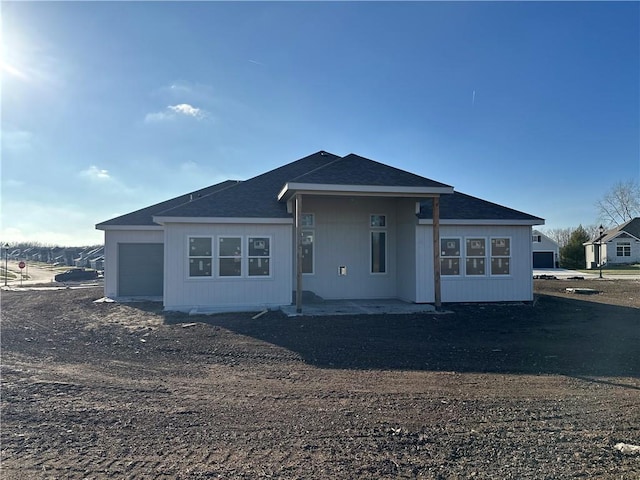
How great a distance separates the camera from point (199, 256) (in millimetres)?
13141

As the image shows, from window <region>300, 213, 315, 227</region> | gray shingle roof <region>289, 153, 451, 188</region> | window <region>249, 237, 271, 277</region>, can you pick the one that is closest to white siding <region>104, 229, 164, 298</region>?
window <region>249, 237, 271, 277</region>

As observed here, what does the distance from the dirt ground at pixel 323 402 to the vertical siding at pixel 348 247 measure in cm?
491

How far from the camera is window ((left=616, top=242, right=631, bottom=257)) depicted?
4997cm

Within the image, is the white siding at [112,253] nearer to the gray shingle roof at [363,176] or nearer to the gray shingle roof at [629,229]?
the gray shingle roof at [363,176]

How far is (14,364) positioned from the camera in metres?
7.37

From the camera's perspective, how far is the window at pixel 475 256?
47.4 feet

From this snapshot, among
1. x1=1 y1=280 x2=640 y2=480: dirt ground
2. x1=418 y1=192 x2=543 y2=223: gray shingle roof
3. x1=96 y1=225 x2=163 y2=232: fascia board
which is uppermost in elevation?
x1=418 y1=192 x2=543 y2=223: gray shingle roof

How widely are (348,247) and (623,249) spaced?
4907 cm

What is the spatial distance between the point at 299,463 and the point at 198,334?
257 inches

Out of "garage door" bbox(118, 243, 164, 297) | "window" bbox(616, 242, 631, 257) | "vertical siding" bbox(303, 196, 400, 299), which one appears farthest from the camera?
"window" bbox(616, 242, 631, 257)

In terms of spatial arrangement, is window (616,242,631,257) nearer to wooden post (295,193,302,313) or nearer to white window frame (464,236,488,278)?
white window frame (464,236,488,278)

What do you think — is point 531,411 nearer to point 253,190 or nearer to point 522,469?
point 522,469

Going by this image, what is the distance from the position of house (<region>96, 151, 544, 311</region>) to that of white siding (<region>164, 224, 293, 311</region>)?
0.10 ft

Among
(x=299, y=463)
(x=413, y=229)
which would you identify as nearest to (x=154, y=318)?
(x=413, y=229)
